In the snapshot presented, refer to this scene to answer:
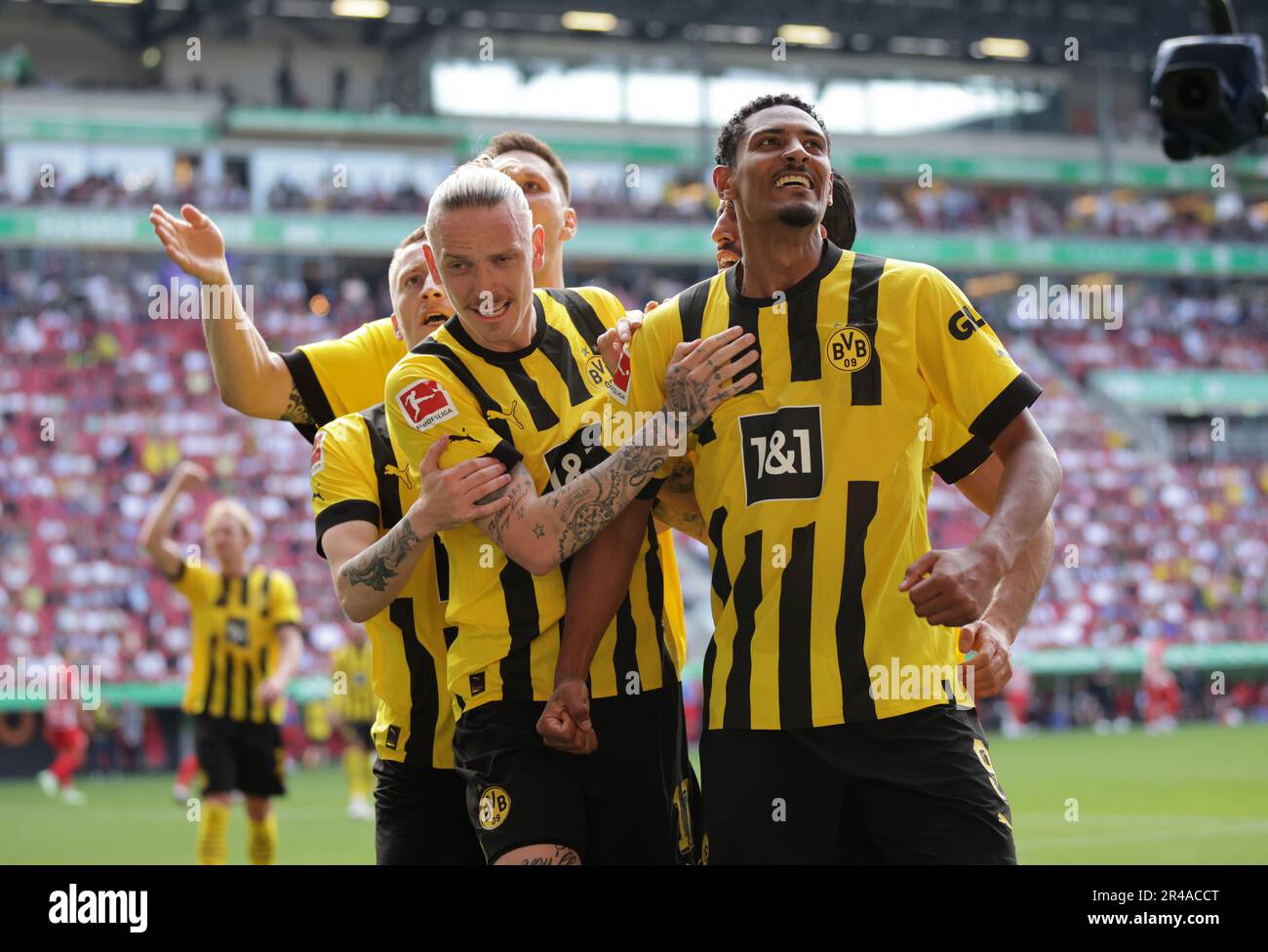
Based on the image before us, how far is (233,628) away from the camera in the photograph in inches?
412

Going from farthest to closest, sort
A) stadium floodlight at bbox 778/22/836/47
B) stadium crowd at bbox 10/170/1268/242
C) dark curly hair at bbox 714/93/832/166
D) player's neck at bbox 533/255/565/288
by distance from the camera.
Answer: stadium floodlight at bbox 778/22/836/47 → stadium crowd at bbox 10/170/1268/242 → player's neck at bbox 533/255/565/288 → dark curly hair at bbox 714/93/832/166

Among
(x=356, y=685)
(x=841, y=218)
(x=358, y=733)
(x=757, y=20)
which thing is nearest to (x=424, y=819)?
(x=841, y=218)

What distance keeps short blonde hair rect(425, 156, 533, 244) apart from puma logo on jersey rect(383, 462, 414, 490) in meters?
0.77

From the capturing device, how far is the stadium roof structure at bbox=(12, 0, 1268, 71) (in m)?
30.9

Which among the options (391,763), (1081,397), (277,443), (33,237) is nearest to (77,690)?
(277,443)

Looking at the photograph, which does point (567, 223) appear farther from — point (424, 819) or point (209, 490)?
point (209, 490)

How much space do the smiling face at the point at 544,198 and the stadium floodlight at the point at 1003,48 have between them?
3175 centimetres

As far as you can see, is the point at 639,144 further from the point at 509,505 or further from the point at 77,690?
the point at 509,505

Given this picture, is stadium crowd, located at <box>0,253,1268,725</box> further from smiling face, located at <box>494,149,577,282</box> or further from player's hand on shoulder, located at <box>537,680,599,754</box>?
player's hand on shoulder, located at <box>537,680,599,754</box>

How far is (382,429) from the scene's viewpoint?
14.5 feet

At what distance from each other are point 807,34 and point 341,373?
29859mm

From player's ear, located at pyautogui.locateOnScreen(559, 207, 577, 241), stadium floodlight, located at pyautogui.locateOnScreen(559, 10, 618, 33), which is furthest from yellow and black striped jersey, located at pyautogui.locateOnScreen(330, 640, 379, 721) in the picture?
stadium floodlight, located at pyautogui.locateOnScreen(559, 10, 618, 33)
